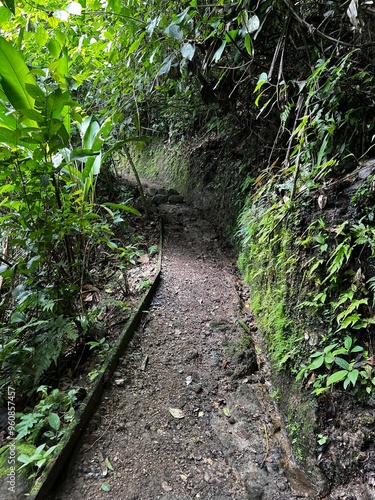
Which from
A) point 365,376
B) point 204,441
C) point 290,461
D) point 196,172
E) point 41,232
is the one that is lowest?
point 290,461

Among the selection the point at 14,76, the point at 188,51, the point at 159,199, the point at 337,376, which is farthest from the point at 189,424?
the point at 159,199

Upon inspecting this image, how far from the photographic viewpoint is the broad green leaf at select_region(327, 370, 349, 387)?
1825 millimetres

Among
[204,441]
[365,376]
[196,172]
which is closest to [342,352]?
[365,376]

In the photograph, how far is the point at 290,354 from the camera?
2.39 meters

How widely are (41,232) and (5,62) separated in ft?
3.52

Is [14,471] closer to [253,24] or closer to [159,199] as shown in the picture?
[253,24]

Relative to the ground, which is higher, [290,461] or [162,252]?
[162,252]

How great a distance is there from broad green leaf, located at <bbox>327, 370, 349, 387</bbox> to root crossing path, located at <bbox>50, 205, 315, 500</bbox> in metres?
0.63

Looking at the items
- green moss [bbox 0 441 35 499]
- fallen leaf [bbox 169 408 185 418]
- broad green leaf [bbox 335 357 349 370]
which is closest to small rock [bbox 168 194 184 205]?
fallen leaf [bbox 169 408 185 418]

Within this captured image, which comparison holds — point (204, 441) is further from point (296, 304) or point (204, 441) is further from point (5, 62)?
point (5, 62)

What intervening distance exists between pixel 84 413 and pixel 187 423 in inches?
28.8

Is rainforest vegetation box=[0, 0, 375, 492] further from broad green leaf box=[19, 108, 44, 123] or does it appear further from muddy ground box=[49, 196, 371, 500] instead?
muddy ground box=[49, 196, 371, 500]

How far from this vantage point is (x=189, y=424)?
2.31 metres

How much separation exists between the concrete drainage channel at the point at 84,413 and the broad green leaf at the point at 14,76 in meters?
1.94
